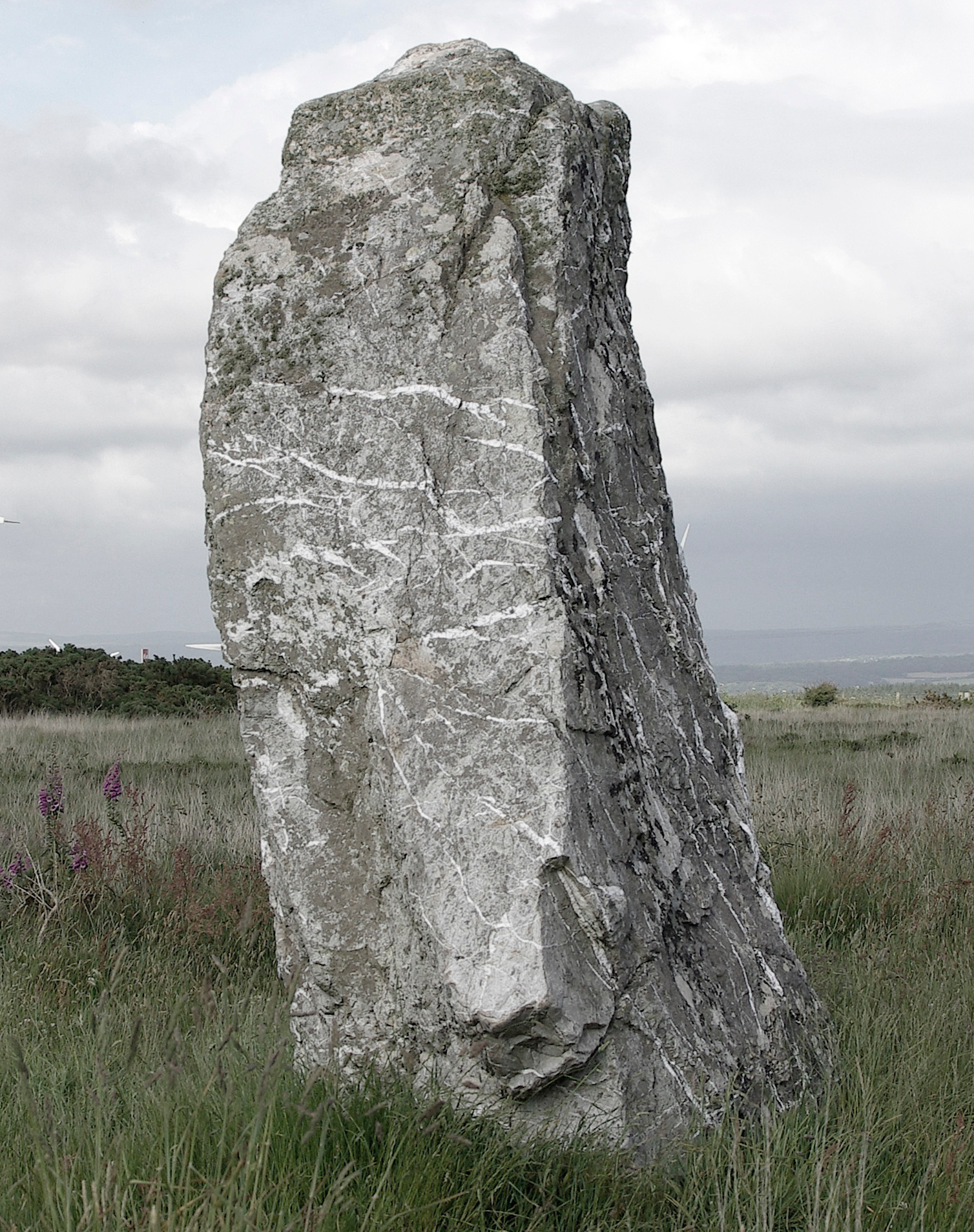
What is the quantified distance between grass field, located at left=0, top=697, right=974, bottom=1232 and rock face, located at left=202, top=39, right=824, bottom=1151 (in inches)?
7.7

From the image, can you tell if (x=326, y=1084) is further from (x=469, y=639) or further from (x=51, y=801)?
(x=51, y=801)

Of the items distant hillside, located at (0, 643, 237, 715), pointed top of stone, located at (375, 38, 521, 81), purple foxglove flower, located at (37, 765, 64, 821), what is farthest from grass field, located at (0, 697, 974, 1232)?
distant hillside, located at (0, 643, 237, 715)

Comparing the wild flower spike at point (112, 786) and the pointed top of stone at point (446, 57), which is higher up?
the pointed top of stone at point (446, 57)

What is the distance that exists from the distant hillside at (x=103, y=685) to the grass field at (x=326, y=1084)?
806cm

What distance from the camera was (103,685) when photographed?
15172 mm

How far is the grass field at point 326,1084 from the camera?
213 cm

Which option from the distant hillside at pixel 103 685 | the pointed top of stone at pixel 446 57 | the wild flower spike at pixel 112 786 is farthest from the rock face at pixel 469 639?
the distant hillside at pixel 103 685

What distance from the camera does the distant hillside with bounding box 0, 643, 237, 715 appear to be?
1480cm

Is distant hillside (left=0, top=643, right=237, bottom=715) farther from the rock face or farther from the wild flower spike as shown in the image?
the rock face

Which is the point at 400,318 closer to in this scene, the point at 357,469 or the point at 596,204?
the point at 357,469

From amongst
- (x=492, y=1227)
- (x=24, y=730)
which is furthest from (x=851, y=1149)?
(x=24, y=730)

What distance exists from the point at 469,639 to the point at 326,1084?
108cm

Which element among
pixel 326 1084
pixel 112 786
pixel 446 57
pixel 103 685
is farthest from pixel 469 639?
pixel 103 685

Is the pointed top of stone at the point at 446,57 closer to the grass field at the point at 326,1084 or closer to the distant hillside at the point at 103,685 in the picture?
the grass field at the point at 326,1084
